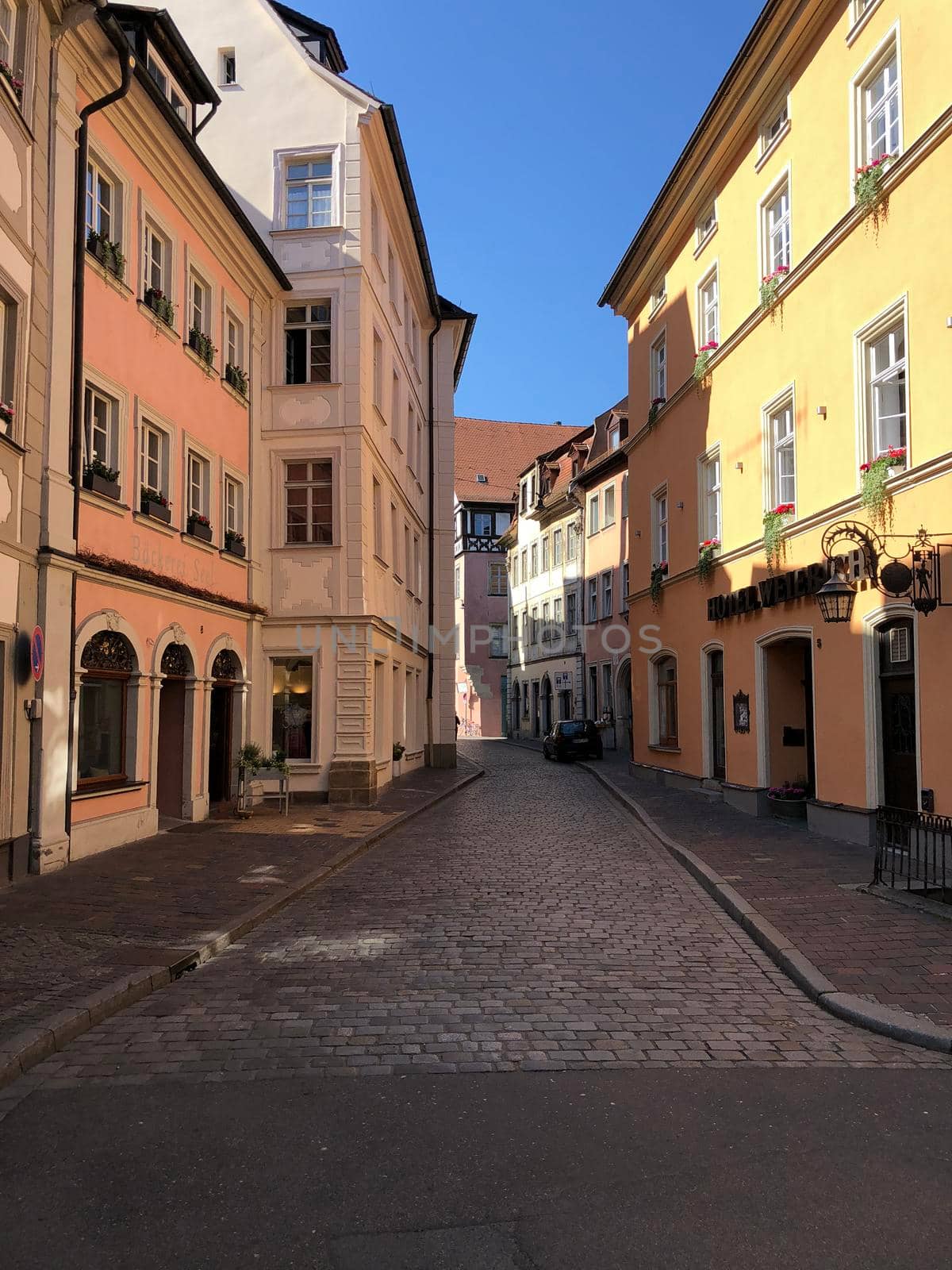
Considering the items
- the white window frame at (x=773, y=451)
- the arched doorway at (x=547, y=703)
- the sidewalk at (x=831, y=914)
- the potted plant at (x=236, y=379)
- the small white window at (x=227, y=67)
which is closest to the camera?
the sidewalk at (x=831, y=914)

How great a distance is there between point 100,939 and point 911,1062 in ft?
18.8

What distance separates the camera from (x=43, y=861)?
1110cm

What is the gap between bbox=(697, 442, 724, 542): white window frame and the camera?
1986 cm

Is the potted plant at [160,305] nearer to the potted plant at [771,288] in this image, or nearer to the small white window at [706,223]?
the potted plant at [771,288]

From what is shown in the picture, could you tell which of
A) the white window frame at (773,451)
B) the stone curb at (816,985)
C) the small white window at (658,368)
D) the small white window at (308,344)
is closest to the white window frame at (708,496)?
the white window frame at (773,451)

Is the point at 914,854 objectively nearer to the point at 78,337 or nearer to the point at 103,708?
the point at 103,708

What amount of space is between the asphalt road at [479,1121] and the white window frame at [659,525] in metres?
16.5

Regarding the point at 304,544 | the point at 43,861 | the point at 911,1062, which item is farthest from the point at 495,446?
A: the point at 911,1062

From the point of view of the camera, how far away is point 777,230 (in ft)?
56.2

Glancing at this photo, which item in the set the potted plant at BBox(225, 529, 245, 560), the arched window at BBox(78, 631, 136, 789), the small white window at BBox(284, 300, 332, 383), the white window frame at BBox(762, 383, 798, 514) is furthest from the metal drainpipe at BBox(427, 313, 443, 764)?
the arched window at BBox(78, 631, 136, 789)

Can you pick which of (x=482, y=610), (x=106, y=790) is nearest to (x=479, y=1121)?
(x=106, y=790)

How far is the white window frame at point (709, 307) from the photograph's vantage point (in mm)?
19906

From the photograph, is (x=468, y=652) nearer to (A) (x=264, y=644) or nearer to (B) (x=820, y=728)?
(A) (x=264, y=644)

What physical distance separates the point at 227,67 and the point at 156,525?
12191mm
